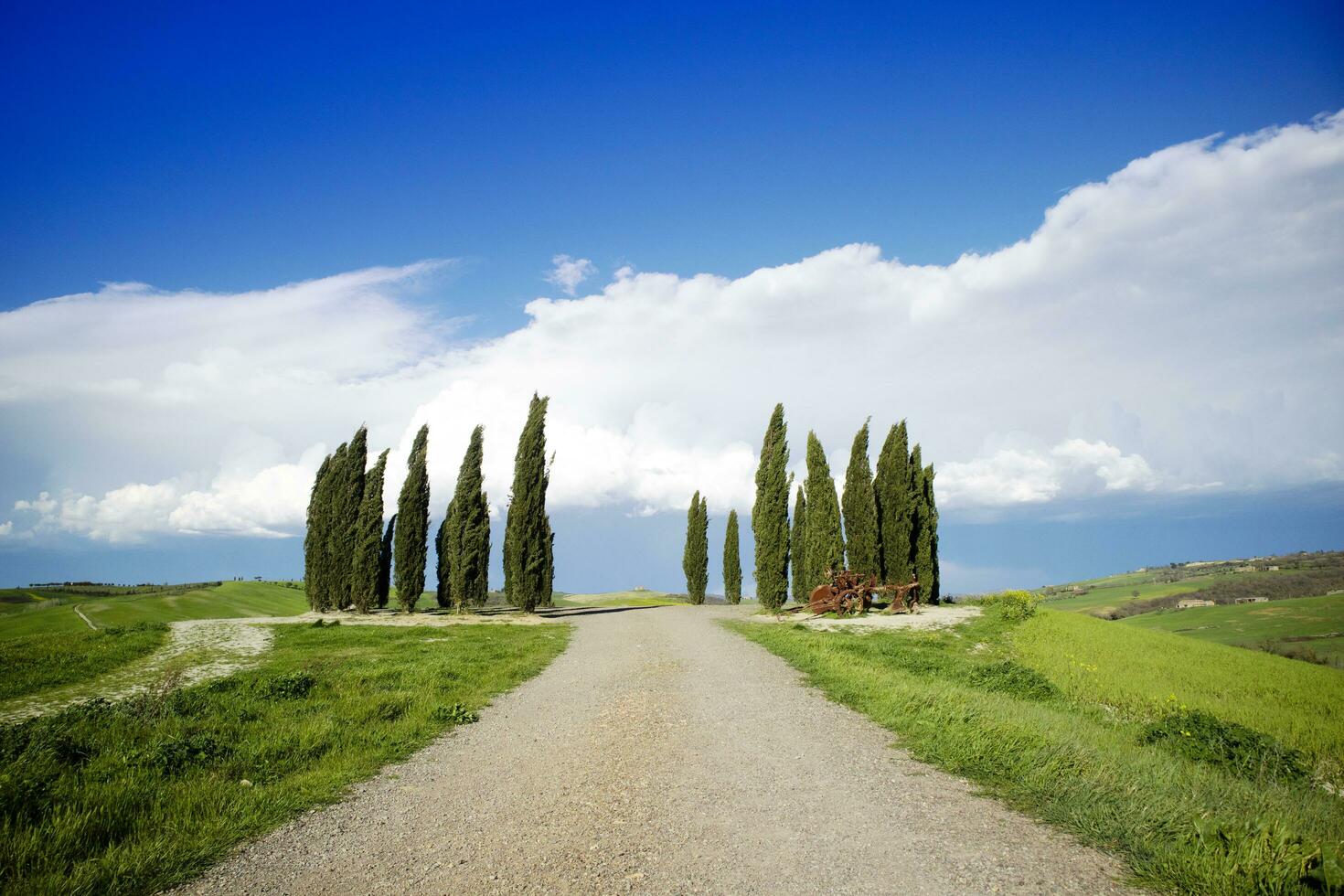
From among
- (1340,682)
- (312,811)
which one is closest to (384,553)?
(312,811)

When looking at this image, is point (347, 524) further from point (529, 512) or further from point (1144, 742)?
point (1144, 742)

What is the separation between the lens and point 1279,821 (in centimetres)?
462

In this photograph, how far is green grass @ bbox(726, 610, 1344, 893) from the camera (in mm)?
4406

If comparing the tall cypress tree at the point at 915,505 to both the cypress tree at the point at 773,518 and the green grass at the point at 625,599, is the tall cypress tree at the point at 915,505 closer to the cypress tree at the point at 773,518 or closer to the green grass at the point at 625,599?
the cypress tree at the point at 773,518

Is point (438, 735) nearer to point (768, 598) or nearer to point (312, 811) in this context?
point (312, 811)

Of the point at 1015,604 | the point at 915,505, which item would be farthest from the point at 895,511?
the point at 1015,604

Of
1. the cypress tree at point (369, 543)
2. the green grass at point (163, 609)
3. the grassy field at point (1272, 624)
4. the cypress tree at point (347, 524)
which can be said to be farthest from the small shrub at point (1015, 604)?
the green grass at point (163, 609)

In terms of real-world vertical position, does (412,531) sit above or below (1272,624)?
above

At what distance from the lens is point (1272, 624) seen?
26016 mm

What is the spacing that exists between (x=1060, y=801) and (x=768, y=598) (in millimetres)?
32948

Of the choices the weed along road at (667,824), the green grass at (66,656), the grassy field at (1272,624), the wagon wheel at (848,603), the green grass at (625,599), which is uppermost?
the weed along road at (667,824)

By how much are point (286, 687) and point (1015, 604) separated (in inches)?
1143

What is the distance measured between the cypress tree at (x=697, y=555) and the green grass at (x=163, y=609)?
103 feet

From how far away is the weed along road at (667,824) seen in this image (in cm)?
446
